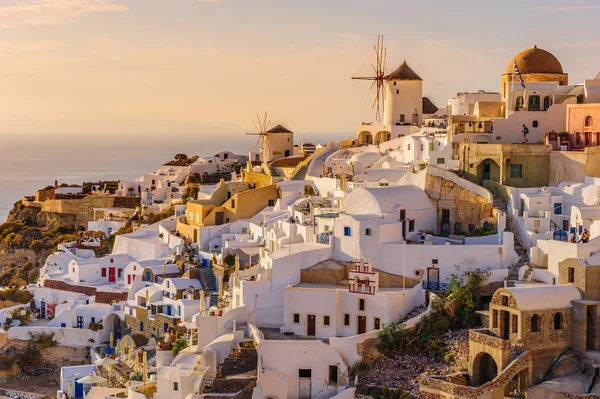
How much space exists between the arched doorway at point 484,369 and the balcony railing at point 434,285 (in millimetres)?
3199

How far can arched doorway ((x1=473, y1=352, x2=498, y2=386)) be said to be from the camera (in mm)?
20812

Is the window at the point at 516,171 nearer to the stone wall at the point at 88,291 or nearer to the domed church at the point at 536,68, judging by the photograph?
the domed church at the point at 536,68

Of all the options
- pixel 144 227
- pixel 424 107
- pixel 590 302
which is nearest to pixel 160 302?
pixel 144 227

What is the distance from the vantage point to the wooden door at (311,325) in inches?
930

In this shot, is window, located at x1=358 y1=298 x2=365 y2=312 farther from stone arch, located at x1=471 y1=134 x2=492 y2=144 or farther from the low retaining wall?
the low retaining wall

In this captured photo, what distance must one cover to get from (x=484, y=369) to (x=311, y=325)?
4513mm

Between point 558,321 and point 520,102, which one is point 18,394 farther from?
point 520,102

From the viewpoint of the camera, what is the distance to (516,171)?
92.0ft

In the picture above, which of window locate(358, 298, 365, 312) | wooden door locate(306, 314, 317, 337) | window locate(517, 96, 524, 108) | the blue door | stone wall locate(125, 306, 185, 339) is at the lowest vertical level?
the blue door

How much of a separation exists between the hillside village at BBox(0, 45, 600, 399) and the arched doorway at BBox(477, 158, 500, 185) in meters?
0.04

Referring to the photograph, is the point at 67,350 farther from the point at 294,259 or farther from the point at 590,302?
the point at 590,302

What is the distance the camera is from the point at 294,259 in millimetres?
24875

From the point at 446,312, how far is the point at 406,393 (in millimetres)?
2668

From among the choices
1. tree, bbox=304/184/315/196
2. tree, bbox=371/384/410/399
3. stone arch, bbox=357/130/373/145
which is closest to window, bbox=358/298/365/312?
tree, bbox=371/384/410/399
